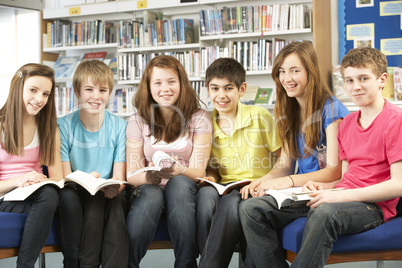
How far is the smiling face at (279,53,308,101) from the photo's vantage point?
1811mm

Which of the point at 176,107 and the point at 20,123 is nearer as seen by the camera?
the point at 20,123

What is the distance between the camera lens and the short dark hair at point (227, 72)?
6.50ft

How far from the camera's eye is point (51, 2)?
448cm

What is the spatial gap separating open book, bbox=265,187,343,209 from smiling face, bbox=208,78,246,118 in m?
0.52

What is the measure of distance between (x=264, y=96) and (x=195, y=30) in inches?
34.0

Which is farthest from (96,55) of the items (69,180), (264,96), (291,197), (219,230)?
(291,197)

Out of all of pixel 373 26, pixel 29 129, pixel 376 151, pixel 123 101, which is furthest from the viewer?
pixel 123 101

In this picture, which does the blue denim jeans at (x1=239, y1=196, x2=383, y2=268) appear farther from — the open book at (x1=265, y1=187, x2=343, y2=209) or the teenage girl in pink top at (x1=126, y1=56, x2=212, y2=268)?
the teenage girl in pink top at (x1=126, y1=56, x2=212, y2=268)

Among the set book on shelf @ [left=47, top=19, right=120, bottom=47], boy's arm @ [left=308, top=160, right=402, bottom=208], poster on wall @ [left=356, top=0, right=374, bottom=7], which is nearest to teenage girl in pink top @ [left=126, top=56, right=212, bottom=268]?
boy's arm @ [left=308, top=160, right=402, bottom=208]

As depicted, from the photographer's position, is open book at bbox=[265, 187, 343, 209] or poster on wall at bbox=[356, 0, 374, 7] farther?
poster on wall at bbox=[356, 0, 374, 7]

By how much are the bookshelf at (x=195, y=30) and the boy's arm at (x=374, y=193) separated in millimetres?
2032

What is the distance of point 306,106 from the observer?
1.80 meters

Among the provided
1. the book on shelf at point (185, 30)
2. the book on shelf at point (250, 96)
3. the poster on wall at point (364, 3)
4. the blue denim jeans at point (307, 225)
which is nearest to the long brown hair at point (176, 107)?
the blue denim jeans at point (307, 225)

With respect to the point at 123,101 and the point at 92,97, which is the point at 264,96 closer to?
the point at 123,101
